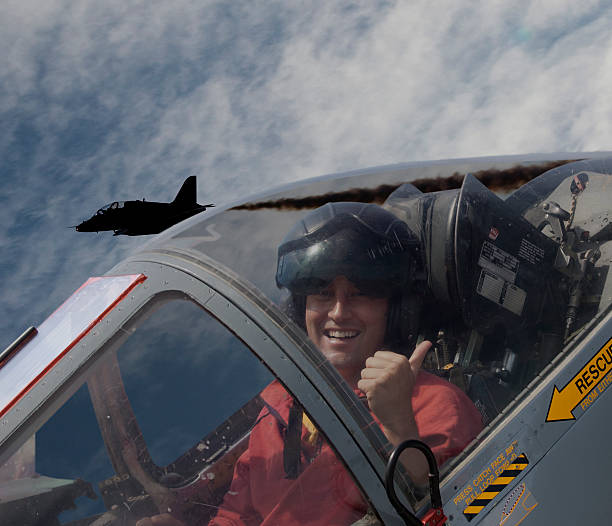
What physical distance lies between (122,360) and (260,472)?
67 cm

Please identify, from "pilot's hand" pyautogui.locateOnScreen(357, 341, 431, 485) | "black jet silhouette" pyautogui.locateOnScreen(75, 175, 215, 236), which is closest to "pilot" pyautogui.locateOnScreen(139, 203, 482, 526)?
"pilot's hand" pyautogui.locateOnScreen(357, 341, 431, 485)

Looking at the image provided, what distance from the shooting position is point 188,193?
3634 cm

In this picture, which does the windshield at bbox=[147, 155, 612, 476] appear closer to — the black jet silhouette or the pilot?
the pilot

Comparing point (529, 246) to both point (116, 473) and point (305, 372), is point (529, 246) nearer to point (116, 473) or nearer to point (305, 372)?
point (305, 372)

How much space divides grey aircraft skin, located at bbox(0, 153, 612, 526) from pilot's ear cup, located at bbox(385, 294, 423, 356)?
4cm

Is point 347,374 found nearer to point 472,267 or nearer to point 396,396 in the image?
point 396,396

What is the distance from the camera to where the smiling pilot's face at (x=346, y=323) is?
2.12 m

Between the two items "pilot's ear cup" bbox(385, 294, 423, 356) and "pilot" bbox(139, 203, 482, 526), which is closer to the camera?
"pilot" bbox(139, 203, 482, 526)

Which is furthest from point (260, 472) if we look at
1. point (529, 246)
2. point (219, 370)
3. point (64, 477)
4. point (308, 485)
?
point (529, 246)

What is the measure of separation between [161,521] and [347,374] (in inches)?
32.3

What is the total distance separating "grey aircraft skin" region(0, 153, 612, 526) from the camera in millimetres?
2020

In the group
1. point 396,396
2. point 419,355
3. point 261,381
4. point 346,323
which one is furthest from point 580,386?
point 261,381

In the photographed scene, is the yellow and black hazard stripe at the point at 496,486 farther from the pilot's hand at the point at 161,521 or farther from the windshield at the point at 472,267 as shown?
the pilot's hand at the point at 161,521

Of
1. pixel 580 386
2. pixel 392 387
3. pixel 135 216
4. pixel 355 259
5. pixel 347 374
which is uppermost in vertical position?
pixel 135 216
